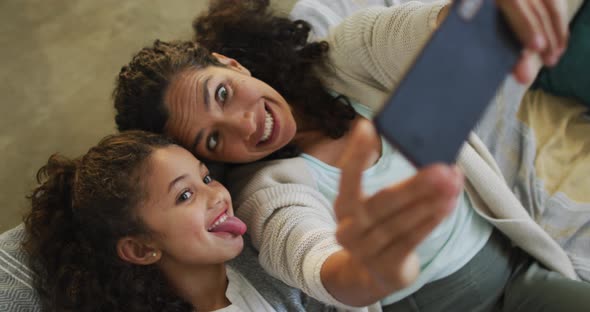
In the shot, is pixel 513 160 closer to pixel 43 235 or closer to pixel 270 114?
pixel 270 114

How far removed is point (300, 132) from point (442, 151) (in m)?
0.65

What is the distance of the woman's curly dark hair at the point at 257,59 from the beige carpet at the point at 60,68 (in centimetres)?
Result: 20

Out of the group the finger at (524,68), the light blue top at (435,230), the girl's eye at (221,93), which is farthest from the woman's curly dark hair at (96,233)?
the finger at (524,68)

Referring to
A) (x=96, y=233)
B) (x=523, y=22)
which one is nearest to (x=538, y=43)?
(x=523, y=22)

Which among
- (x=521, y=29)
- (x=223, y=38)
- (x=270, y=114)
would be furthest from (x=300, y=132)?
(x=521, y=29)

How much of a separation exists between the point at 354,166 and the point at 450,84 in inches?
3.9

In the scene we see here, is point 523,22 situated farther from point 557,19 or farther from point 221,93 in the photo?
point 221,93

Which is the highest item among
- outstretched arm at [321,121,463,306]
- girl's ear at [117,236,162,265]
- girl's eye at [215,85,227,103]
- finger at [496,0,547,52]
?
finger at [496,0,547,52]

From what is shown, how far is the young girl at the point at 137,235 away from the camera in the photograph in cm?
72

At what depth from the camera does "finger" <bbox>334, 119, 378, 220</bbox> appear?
0.36 metres

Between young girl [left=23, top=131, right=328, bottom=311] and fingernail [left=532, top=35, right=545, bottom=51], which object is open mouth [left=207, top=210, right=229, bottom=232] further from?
fingernail [left=532, top=35, right=545, bottom=51]

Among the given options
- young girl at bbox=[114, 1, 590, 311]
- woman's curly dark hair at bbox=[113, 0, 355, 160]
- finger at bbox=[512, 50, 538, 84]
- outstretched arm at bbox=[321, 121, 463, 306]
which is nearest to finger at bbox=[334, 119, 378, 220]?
outstretched arm at bbox=[321, 121, 463, 306]

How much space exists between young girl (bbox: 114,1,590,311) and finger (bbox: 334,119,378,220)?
25 centimetres

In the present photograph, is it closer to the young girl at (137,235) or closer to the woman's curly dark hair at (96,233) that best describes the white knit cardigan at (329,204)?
the young girl at (137,235)
